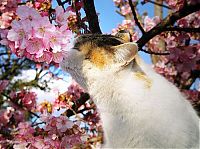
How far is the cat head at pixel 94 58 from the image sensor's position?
1630 mm

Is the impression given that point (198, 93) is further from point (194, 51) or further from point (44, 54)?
point (44, 54)

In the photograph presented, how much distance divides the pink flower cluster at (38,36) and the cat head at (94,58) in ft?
0.29

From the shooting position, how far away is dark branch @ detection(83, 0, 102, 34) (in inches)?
89.4

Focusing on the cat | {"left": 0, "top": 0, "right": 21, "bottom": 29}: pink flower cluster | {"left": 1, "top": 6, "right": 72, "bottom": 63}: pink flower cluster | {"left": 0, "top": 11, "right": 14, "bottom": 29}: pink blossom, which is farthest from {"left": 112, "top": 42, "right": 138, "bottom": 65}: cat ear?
{"left": 0, "top": 0, "right": 21, "bottom": 29}: pink flower cluster

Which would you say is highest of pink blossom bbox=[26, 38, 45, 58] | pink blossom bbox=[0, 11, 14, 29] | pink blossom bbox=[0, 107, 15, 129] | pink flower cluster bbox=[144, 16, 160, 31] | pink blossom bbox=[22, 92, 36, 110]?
pink flower cluster bbox=[144, 16, 160, 31]

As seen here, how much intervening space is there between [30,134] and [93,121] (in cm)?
123

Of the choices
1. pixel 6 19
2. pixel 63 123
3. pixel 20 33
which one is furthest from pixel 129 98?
pixel 6 19

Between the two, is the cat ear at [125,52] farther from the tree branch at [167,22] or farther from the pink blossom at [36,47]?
the tree branch at [167,22]

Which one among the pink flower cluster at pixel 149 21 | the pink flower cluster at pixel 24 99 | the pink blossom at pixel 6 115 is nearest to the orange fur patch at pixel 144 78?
the pink flower cluster at pixel 24 99

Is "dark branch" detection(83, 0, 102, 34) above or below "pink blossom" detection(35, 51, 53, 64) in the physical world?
above

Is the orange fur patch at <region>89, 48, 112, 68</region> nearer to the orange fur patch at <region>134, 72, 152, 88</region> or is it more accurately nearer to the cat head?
the cat head

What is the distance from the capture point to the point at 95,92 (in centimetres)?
170

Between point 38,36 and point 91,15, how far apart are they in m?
0.75

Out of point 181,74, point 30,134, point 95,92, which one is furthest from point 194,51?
point 95,92
